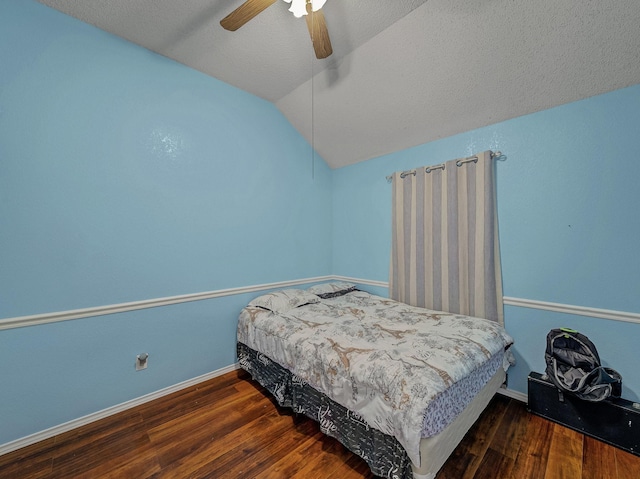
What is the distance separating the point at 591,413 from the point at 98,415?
3.34m

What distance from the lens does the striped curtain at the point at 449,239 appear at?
86.3 inches

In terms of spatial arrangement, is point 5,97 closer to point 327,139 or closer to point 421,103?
point 327,139

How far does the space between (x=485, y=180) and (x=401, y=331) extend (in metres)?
1.51

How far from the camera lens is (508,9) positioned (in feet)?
5.19

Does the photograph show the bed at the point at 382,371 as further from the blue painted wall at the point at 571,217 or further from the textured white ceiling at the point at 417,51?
the textured white ceiling at the point at 417,51

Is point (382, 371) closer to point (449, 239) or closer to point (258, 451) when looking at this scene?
point (258, 451)

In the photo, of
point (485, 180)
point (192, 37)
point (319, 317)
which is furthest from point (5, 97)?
point (485, 180)

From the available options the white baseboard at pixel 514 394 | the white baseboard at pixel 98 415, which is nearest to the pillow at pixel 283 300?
the white baseboard at pixel 98 415

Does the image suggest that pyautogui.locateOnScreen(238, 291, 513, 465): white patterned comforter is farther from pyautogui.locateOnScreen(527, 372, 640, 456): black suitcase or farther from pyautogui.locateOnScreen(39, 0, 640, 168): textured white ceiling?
pyautogui.locateOnScreen(39, 0, 640, 168): textured white ceiling

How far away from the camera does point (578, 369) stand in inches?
66.9

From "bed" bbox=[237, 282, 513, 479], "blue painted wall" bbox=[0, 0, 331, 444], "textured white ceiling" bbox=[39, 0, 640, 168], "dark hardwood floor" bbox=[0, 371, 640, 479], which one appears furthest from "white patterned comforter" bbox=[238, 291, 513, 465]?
"textured white ceiling" bbox=[39, 0, 640, 168]

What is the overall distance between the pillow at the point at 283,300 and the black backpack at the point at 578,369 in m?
1.92

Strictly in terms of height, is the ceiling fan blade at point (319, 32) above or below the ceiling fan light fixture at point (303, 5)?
below

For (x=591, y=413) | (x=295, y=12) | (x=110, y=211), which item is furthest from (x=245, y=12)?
(x=591, y=413)
